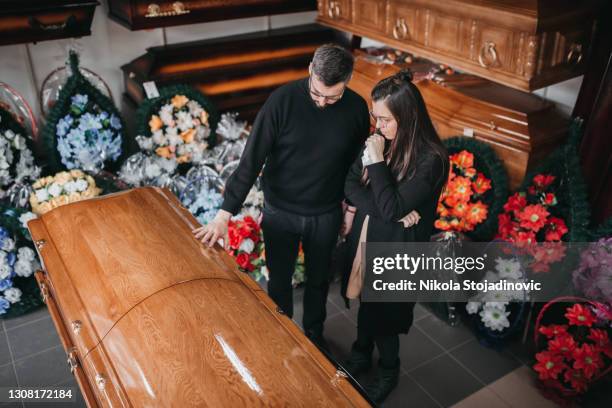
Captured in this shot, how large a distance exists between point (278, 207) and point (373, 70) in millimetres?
1982

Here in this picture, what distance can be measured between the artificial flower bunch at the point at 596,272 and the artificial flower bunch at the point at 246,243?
74.2 inches

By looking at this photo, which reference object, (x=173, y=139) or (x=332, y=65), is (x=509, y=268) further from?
(x=173, y=139)

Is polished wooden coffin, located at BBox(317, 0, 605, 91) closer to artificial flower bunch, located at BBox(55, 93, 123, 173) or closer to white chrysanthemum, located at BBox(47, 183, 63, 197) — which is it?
artificial flower bunch, located at BBox(55, 93, 123, 173)

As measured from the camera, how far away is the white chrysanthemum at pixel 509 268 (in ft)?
10.8

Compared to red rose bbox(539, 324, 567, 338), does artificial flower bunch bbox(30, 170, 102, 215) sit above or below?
above

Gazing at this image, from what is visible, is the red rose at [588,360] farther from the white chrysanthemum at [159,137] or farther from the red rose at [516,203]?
the white chrysanthemum at [159,137]

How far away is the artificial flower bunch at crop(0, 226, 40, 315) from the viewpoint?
3406mm

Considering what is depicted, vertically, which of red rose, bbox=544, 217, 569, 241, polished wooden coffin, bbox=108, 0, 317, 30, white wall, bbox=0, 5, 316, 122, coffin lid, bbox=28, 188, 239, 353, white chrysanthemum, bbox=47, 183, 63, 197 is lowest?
red rose, bbox=544, 217, 569, 241

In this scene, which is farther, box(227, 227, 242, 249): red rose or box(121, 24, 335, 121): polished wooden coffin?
box(121, 24, 335, 121): polished wooden coffin

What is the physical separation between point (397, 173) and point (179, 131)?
244 centimetres

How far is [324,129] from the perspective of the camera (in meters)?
2.56

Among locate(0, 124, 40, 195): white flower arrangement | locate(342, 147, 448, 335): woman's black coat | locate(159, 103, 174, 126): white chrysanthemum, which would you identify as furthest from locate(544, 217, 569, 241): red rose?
locate(0, 124, 40, 195): white flower arrangement

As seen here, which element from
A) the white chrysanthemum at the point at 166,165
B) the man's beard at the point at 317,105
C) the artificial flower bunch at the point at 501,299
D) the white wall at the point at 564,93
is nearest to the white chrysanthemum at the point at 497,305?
the artificial flower bunch at the point at 501,299

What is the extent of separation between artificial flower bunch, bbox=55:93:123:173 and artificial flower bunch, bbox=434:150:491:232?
242 cm
